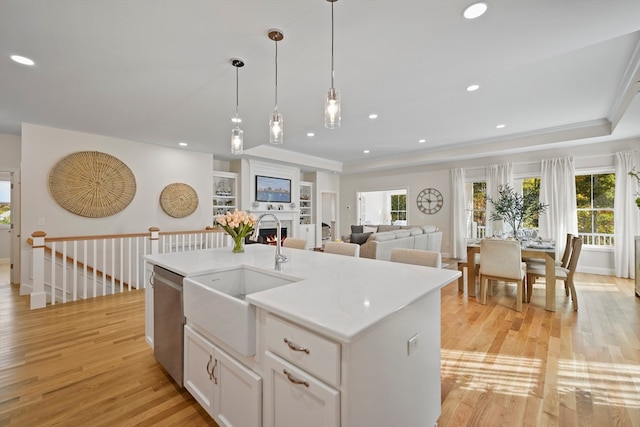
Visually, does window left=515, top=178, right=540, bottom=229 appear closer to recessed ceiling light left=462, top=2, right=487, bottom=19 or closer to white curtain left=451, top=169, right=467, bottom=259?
white curtain left=451, top=169, right=467, bottom=259

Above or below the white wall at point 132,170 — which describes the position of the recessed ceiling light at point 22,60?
above

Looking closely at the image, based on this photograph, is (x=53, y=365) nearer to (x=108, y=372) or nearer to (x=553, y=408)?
(x=108, y=372)

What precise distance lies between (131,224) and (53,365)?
3236 millimetres

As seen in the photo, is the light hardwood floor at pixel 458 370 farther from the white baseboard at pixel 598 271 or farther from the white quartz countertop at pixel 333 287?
the white baseboard at pixel 598 271

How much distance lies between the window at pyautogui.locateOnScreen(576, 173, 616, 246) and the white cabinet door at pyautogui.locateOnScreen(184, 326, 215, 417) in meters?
6.96

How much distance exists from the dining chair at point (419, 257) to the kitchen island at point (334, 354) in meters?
0.46

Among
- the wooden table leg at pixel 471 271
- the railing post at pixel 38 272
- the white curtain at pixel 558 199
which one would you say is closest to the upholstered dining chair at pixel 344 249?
the wooden table leg at pixel 471 271

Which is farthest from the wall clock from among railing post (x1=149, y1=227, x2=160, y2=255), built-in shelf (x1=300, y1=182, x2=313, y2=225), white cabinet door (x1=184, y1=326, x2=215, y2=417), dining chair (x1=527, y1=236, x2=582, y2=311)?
white cabinet door (x1=184, y1=326, x2=215, y2=417)

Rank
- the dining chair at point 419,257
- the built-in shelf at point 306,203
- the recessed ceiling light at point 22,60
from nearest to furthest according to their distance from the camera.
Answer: the dining chair at point 419,257 → the recessed ceiling light at point 22,60 → the built-in shelf at point 306,203

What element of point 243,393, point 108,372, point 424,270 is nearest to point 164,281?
point 108,372

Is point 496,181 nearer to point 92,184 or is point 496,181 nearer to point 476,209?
point 476,209

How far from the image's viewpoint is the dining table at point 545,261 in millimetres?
3271

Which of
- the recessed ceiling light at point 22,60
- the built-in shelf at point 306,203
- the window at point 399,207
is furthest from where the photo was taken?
the window at point 399,207

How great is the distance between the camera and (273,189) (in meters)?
7.18
